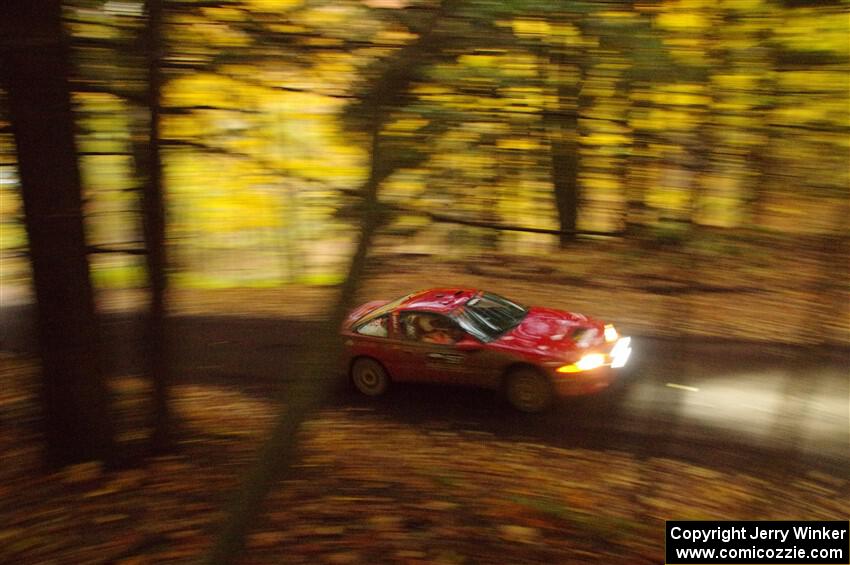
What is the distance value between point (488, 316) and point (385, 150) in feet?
16.8

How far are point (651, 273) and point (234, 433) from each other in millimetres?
4765

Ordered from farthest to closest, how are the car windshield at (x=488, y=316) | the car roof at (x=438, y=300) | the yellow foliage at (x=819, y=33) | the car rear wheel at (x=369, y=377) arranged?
the car rear wheel at (x=369, y=377) < the car roof at (x=438, y=300) < the car windshield at (x=488, y=316) < the yellow foliage at (x=819, y=33)

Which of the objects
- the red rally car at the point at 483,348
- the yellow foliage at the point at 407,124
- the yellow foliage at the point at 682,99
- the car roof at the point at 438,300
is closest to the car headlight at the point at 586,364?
the red rally car at the point at 483,348

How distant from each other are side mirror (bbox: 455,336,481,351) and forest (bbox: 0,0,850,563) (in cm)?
201

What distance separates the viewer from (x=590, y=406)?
8.06m

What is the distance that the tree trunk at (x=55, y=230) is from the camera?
4.83 m

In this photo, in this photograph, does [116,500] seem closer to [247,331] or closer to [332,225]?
[332,225]

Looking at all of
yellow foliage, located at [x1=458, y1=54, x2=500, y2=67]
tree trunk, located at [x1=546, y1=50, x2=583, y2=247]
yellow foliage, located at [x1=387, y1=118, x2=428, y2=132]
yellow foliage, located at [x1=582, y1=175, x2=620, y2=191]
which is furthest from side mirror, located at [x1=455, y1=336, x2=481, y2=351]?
yellow foliage, located at [x1=387, y1=118, x2=428, y2=132]

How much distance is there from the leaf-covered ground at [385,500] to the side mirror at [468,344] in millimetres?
1112

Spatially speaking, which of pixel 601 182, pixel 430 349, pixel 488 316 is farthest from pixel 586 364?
pixel 601 182

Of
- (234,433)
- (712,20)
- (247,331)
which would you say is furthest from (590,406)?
(247,331)

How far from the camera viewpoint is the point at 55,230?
206 inches

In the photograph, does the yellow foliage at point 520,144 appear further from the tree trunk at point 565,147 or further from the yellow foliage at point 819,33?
the yellow foliage at point 819,33

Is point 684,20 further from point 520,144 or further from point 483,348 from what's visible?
point 483,348
